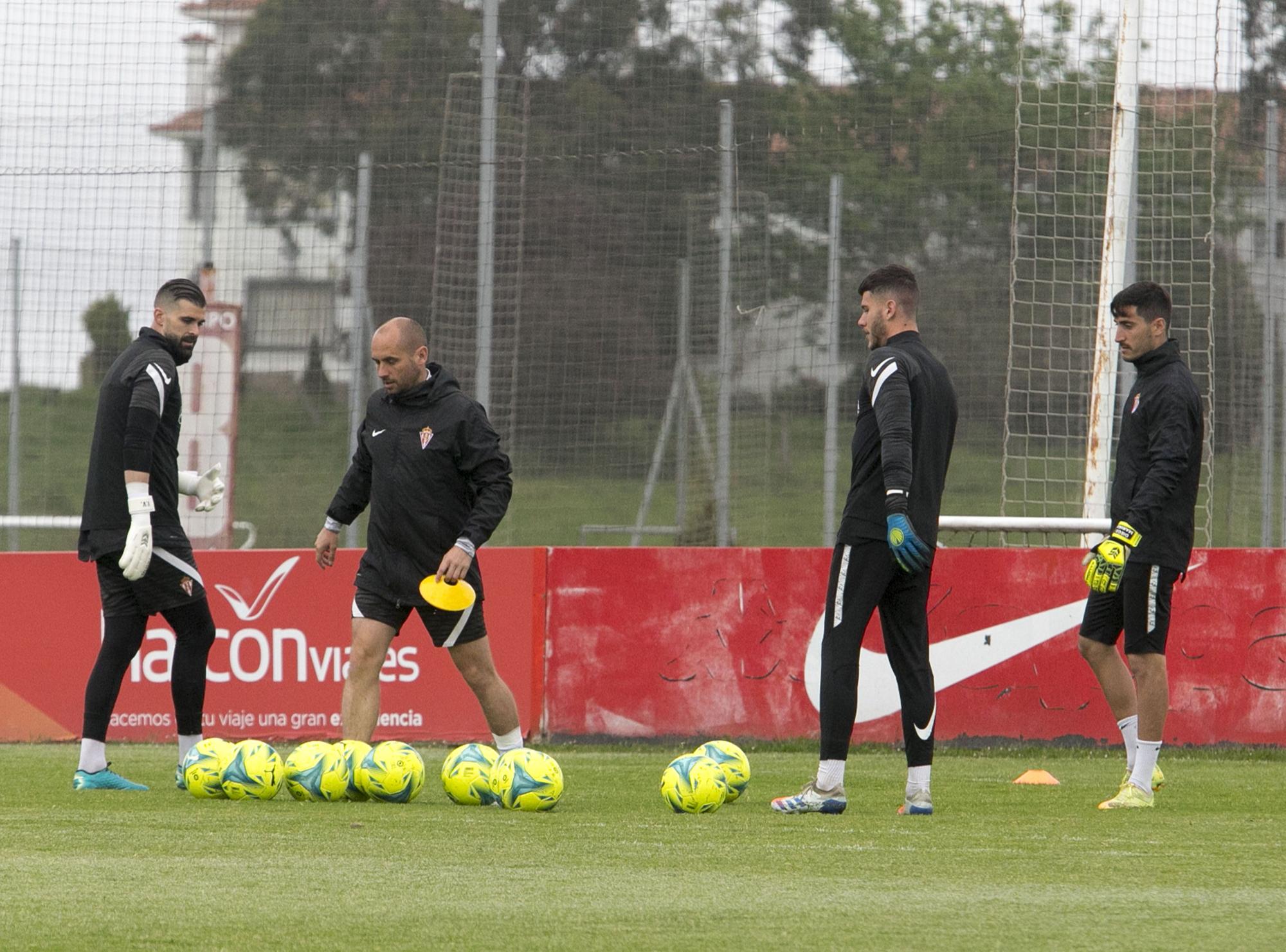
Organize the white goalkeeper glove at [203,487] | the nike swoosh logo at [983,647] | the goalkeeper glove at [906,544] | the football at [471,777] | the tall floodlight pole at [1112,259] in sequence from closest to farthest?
the goalkeeper glove at [906,544], the football at [471,777], the white goalkeeper glove at [203,487], the nike swoosh logo at [983,647], the tall floodlight pole at [1112,259]

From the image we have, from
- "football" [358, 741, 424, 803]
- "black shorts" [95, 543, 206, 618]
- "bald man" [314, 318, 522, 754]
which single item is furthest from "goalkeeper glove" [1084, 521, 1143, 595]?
"black shorts" [95, 543, 206, 618]

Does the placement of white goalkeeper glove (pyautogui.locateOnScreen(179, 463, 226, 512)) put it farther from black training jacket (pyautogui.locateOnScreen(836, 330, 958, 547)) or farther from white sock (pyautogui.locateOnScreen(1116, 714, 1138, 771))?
white sock (pyautogui.locateOnScreen(1116, 714, 1138, 771))

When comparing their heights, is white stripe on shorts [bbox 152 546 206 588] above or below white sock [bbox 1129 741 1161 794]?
above

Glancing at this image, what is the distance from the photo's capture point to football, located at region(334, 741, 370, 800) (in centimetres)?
673

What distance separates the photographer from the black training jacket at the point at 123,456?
7.52 meters

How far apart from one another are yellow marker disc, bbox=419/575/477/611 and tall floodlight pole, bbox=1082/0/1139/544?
4485 mm

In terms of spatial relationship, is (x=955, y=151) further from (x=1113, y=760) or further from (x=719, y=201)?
(x=1113, y=760)

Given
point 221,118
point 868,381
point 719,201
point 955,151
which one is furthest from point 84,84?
point 868,381

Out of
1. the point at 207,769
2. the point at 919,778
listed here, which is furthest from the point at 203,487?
the point at 919,778

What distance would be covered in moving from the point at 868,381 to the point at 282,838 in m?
2.61

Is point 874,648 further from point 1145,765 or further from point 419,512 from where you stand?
point 419,512

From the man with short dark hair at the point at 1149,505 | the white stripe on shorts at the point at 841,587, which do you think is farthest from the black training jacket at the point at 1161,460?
the white stripe on shorts at the point at 841,587

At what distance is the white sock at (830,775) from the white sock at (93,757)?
300cm

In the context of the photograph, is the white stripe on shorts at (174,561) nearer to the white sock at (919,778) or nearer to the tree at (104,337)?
the white sock at (919,778)
